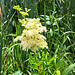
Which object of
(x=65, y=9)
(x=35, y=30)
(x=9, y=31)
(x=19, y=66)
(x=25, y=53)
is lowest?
(x=19, y=66)

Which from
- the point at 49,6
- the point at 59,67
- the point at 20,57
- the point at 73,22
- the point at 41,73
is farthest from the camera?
the point at 49,6

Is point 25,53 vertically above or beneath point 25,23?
beneath

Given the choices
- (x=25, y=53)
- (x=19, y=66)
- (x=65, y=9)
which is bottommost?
(x=19, y=66)

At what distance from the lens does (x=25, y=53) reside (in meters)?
1.29

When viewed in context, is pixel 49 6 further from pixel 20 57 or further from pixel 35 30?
pixel 35 30

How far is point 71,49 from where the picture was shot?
1.55 metres

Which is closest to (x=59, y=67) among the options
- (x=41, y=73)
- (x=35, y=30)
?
(x=41, y=73)

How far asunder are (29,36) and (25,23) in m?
0.09

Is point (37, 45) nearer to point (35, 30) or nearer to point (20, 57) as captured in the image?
point (35, 30)

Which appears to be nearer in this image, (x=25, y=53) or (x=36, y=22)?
(x=36, y=22)

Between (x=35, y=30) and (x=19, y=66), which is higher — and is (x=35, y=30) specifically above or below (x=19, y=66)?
above

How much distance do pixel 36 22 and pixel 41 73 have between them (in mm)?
400

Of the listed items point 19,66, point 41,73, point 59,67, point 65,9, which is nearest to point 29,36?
point 41,73

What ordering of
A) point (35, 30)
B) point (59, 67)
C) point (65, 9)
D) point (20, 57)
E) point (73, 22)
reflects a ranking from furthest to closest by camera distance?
point (65, 9) < point (73, 22) < point (20, 57) < point (59, 67) < point (35, 30)
